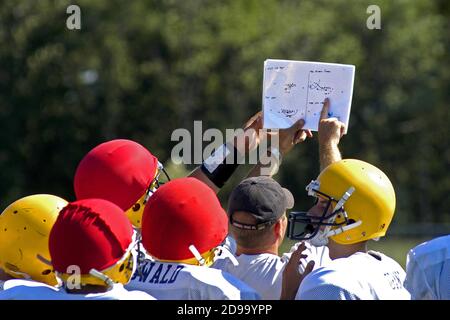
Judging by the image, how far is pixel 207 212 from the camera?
387 cm

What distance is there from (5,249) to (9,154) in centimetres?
2899

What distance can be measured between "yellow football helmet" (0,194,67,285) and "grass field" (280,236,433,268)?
16262mm

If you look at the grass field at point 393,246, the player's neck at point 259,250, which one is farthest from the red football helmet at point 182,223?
the grass field at point 393,246

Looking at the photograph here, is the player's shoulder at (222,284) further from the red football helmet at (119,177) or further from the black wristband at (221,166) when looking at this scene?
the black wristband at (221,166)

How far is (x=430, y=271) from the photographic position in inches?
154

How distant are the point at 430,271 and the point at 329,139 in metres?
Result: 1.05

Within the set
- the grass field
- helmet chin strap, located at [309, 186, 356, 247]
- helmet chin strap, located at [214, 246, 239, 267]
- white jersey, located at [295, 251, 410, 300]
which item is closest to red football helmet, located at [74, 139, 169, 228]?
helmet chin strap, located at [214, 246, 239, 267]

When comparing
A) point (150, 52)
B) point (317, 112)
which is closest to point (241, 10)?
point (150, 52)

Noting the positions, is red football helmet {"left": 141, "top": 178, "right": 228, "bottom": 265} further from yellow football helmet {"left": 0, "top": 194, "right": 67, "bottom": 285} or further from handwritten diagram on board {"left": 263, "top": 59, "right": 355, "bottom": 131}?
handwritten diagram on board {"left": 263, "top": 59, "right": 355, "bottom": 131}

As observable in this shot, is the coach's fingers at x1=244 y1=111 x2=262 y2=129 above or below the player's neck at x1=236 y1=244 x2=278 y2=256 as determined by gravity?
above

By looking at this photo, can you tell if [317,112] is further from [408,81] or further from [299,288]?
[408,81]

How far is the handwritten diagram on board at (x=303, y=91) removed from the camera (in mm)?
4781

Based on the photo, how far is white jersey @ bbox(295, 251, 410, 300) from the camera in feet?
12.0

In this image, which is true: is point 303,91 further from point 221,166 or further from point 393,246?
point 393,246
